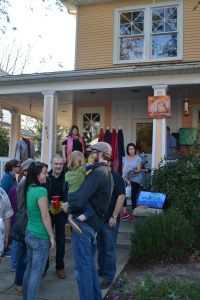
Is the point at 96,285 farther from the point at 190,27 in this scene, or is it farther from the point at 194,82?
the point at 190,27

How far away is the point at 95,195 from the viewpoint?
391cm

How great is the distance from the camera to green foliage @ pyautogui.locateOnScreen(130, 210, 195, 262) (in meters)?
5.86

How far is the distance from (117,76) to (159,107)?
1325 millimetres

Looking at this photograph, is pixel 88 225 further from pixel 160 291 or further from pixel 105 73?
pixel 105 73

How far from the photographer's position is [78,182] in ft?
13.8

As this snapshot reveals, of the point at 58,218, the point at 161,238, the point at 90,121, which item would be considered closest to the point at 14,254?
the point at 58,218

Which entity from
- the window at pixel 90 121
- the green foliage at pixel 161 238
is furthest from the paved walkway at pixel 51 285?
the window at pixel 90 121

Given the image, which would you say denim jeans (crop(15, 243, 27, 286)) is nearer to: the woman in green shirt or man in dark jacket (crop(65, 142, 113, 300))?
the woman in green shirt

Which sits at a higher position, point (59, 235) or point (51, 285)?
point (59, 235)

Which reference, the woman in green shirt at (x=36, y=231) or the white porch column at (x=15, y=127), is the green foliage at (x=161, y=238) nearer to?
the woman in green shirt at (x=36, y=231)

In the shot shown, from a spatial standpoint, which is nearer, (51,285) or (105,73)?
(51,285)

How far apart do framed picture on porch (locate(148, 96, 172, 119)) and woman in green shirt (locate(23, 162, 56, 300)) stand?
509 centimetres

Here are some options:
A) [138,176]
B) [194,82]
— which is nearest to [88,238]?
[138,176]

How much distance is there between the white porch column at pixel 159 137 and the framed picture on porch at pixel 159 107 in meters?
0.12
